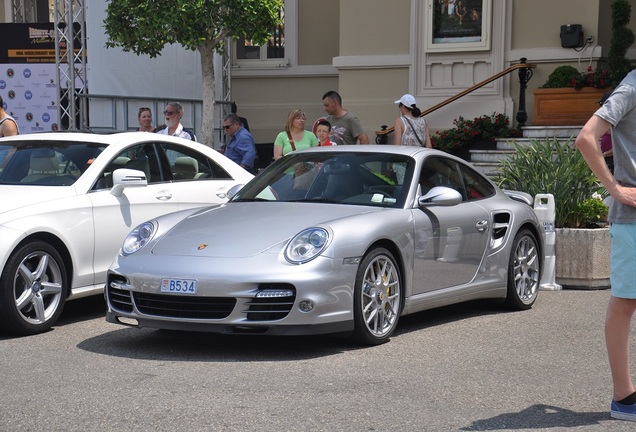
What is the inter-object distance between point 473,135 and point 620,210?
1241 cm

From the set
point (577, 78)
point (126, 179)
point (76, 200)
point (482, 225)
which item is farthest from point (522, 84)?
point (76, 200)

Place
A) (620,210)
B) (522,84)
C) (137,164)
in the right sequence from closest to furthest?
(620,210) → (137,164) → (522,84)

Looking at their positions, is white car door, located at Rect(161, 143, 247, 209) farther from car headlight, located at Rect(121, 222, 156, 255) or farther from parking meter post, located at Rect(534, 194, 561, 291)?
parking meter post, located at Rect(534, 194, 561, 291)

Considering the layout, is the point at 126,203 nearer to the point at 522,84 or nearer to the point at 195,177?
the point at 195,177

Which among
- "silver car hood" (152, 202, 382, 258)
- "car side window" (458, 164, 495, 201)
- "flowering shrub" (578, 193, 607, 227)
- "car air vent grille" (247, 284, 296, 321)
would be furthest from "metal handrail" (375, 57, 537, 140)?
"car air vent grille" (247, 284, 296, 321)

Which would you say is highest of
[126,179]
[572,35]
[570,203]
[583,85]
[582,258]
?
[572,35]

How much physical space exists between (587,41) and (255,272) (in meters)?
11.9

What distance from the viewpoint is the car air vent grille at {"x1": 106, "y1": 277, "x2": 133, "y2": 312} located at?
279 inches

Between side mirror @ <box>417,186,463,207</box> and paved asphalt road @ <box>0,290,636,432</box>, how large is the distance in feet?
3.12

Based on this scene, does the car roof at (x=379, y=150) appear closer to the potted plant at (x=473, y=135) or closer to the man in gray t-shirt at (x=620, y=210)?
A: the man in gray t-shirt at (x=620, y=210)

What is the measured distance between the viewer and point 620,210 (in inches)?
201

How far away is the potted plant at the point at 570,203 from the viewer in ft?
34.1

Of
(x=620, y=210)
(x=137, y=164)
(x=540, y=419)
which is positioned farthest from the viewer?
(x=137, y=164)

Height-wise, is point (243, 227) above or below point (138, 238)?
above
